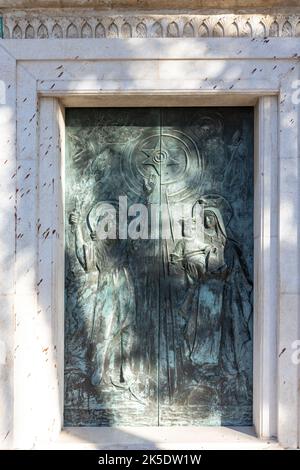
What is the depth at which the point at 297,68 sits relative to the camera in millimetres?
5008

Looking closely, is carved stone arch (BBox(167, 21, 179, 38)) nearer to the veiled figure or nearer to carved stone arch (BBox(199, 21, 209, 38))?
carved stone arch (BBox(199, 21, 209, 38))

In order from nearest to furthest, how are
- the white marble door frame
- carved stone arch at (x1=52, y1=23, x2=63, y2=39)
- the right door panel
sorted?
the white marble door frame, carved stone arch at (x1=52, y1=23, x2=63, y2=39), the right door panel

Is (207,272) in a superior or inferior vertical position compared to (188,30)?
inferior

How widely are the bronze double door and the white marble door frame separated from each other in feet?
1.06

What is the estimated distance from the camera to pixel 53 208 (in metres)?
5.13

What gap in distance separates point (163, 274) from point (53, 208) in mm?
1210

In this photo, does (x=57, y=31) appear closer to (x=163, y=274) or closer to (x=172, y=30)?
(x=172, y=30)

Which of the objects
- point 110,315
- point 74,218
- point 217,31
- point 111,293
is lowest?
point 110,315

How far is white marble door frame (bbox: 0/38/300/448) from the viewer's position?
499 centimetres

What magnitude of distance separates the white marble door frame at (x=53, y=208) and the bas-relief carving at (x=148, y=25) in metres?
0.10

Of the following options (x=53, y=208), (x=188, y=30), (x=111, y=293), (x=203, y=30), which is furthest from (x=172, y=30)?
(x=111, y=293)

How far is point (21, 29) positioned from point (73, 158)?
1.25 metres

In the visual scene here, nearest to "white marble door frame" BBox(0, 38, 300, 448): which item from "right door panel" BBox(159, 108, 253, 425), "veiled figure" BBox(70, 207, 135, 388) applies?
A: "right door panel" BBox(159, 108, 253, 425)

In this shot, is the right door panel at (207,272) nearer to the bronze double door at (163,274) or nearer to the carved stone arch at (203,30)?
the bronze double door at (163,274)
